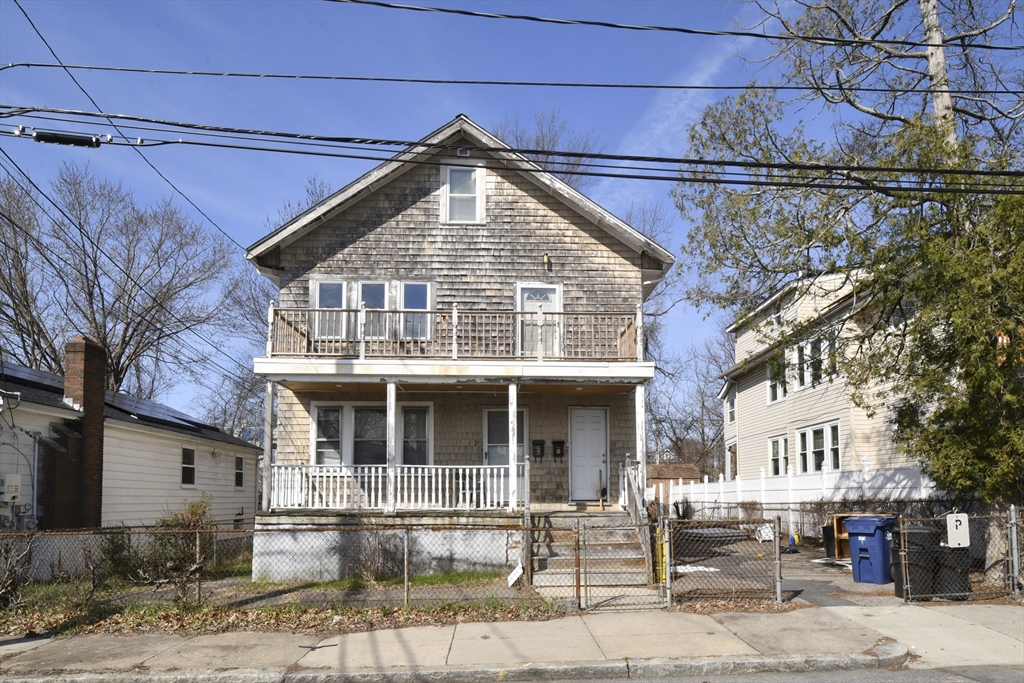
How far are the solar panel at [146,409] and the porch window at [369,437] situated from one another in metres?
6.41

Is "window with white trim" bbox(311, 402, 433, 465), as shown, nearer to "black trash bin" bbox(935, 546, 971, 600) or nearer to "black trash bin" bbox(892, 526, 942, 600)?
"black trash bin" bbox(892, 526, 942, 600)

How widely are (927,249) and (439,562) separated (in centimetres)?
943

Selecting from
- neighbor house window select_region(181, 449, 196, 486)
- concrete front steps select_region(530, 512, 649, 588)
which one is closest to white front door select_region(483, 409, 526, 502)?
concrete front steps select_region(530, 512, 649, 588)

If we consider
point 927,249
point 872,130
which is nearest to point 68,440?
point 927,249

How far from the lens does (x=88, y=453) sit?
16.8 metres

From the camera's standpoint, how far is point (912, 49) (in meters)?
17.2

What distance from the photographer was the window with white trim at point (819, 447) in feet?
80.5

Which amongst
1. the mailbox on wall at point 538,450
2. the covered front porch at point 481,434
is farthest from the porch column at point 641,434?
the mailbox on wall at point 538,450

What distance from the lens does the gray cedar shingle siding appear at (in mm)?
17828

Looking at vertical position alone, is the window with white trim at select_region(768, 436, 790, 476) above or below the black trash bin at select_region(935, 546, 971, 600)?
above

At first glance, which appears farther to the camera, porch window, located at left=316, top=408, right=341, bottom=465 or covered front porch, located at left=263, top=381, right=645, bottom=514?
porch window, located at left=316, top=408, right=341, bottom=465

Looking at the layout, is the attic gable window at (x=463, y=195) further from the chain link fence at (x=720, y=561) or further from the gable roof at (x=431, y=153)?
the chain link fence at (x=720, y=561)

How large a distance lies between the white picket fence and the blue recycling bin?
8.07 ft

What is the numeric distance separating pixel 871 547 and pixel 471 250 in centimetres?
956
